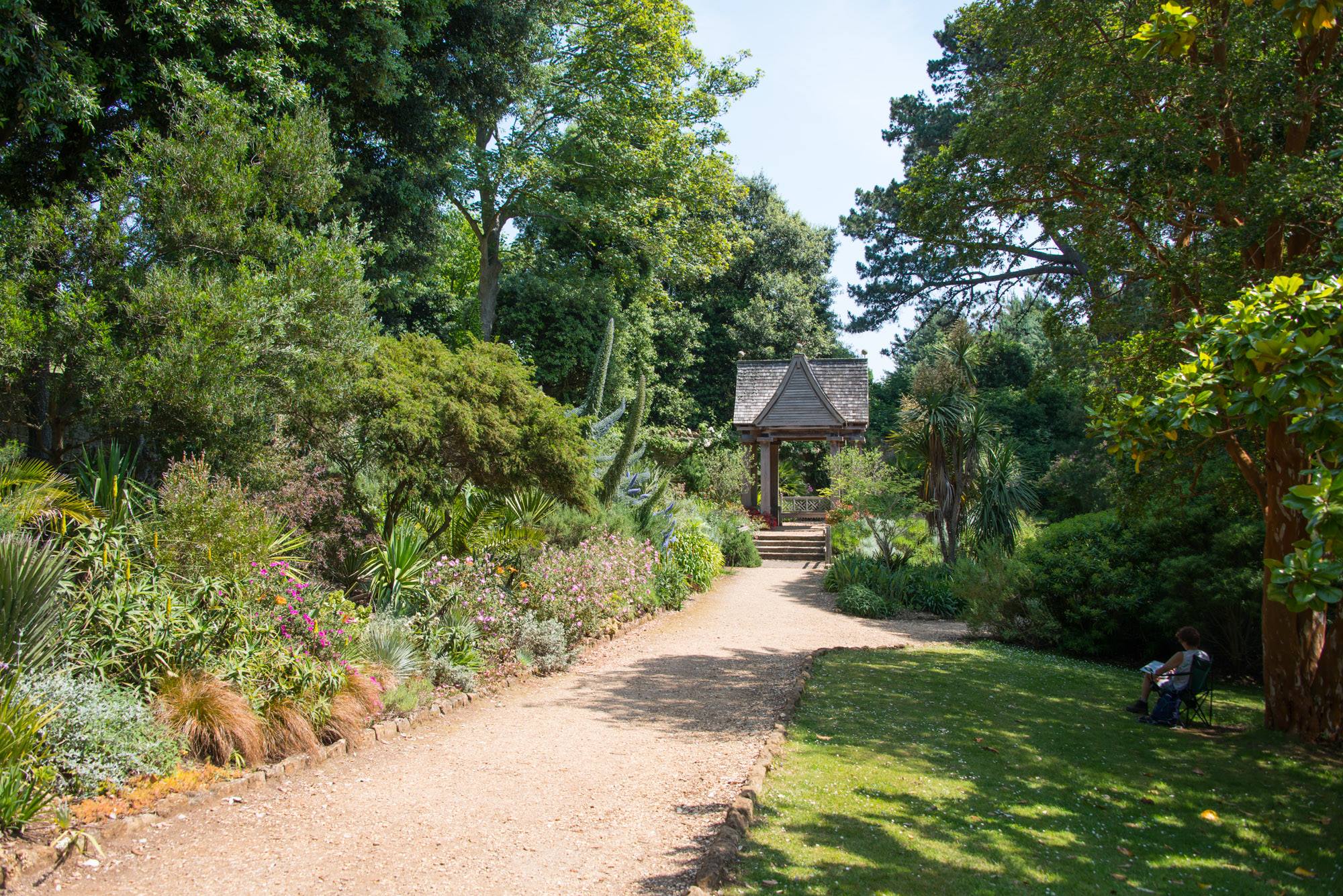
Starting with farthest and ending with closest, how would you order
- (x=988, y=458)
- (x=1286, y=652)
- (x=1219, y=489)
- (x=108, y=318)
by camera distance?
(x=988, y=458), (x=1219, y=489), (x=108, y=318), (x=1286, y=652)

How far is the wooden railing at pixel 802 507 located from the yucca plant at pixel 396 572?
20.4 meters

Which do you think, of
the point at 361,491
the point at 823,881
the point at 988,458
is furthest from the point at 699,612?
the point at 823,881

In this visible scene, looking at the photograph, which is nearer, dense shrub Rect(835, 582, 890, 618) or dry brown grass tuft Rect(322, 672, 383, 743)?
dry brown grass tuft Rect(322, 672, 383, 743)

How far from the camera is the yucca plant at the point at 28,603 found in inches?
195

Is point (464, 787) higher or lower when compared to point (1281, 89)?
lower

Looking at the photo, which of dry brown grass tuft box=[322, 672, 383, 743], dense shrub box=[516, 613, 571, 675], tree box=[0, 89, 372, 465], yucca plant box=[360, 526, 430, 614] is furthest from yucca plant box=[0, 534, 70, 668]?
dense shrub box=[516, 613, 571, 675]

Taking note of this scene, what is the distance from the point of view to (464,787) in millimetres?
5617

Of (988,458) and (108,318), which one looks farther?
(988,458)

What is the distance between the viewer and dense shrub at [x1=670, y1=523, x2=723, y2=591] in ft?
54.3

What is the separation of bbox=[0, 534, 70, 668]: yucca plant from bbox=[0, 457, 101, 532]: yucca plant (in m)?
1.02

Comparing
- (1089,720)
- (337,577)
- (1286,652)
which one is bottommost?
(1089,720)

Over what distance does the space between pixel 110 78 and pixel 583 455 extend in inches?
268

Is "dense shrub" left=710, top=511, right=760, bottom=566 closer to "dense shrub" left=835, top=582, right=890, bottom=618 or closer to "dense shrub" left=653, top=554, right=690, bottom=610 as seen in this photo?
"dense shrub" left=653, top=554, right=690, bottom=610

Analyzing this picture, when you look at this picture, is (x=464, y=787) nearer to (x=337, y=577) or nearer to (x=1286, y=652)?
(x=337, y=577)
